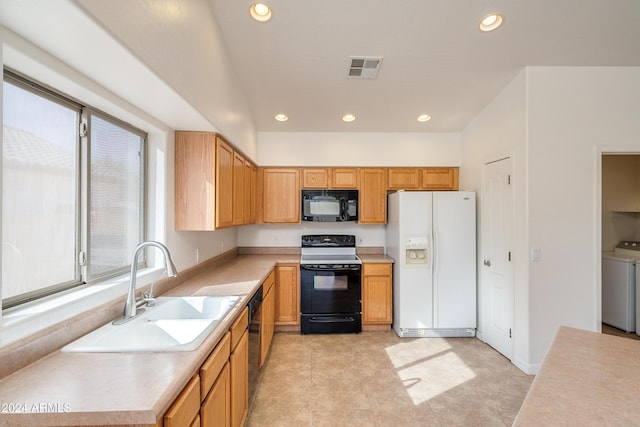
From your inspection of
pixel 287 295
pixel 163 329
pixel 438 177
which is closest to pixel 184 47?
pixel 163 329

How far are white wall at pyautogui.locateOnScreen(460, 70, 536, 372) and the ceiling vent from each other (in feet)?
4.57

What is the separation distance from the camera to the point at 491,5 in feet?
6.68

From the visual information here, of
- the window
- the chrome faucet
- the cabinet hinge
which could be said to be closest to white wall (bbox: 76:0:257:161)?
the window

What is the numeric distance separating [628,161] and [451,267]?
3.09 m

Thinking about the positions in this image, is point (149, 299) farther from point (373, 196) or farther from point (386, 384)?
point (373, 196)

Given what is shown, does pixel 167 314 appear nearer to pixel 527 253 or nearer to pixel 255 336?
pixel 255 336

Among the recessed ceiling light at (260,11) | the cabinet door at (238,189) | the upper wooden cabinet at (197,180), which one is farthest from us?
the cabinet door at (238,189)

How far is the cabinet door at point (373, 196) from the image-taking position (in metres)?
3.94

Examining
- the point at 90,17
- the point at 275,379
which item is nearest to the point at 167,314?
the point at 275,379

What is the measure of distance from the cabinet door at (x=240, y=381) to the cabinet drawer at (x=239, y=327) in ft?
0.13

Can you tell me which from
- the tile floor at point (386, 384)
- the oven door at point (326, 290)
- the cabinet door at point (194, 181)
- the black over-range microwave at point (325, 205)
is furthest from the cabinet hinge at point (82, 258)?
the black over-range microwave at point (325, 205)

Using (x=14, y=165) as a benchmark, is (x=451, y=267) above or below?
below

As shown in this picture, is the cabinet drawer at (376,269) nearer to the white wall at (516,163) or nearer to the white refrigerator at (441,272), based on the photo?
the white refrigerator at (441,272)

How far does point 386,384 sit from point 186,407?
1940 mm
